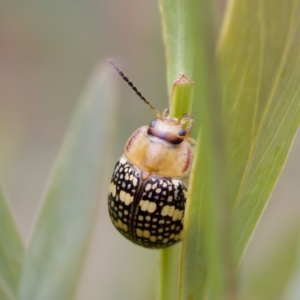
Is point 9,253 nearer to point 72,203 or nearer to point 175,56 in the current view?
point 72,203

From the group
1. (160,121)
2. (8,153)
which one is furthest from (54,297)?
(8,153)

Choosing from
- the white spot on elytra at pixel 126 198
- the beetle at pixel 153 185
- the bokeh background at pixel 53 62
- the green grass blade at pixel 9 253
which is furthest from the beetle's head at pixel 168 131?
the bokeh background at pixel 53 62

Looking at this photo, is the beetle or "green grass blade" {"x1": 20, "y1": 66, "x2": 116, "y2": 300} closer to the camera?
"green grass blade" {"x1": 20, "y1": 66, "x2": 116, "y2": 300}

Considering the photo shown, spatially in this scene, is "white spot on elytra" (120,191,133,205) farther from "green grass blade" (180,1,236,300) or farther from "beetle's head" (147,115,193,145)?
"green grass blade" (180,1,236,300)

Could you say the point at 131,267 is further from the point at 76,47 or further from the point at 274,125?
the point at 76,47

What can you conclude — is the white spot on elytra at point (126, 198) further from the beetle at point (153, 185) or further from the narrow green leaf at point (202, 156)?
the narrow green leaf at point (202, 156)

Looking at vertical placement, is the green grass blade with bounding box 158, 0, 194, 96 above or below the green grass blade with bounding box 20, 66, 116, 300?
above

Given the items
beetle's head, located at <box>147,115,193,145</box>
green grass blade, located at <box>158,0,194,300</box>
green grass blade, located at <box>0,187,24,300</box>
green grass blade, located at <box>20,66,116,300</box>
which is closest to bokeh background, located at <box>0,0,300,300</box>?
beetle's head, located at <box>147,115,193,145</box>
